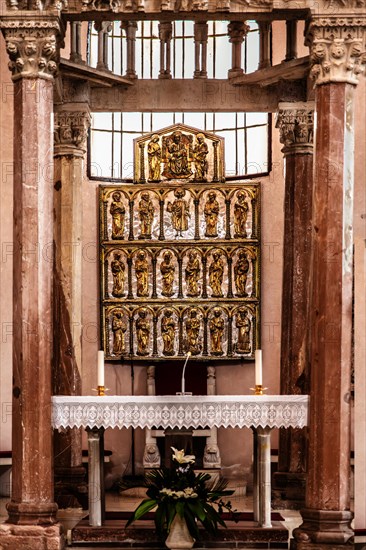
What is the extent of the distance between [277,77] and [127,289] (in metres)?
4.47

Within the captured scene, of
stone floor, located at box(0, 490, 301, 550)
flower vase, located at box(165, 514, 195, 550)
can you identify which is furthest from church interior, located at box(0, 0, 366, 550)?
flower vase, located at box(165, 514, 195, 550)

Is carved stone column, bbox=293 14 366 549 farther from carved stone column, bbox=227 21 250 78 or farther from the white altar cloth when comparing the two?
carved stone column, bbox=227 21 250 78

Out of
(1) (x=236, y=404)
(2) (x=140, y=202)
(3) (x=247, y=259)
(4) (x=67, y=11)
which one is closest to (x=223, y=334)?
(3) (x=247, y=259)

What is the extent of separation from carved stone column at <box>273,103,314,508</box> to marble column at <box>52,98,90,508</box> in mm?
2484

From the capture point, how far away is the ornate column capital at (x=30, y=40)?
1237 centimetres

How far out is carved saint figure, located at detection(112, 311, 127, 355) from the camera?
59.1 feet

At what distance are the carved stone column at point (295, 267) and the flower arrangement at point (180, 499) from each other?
11.3ft

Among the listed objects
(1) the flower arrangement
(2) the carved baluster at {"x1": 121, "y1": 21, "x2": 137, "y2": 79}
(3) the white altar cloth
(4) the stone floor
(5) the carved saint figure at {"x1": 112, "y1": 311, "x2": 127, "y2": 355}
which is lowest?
(4) the stone floor

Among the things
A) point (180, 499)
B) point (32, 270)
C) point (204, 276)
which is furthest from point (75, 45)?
point (180, 499)

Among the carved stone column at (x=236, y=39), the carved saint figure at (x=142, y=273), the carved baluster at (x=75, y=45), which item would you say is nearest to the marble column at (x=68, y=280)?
the carved baluster at (x=75, y=45)

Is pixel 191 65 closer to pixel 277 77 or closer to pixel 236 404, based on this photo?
pixel 277 77

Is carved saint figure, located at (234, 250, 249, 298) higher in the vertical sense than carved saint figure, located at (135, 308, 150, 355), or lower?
higher

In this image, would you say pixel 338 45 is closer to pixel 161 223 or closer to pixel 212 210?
pixel 212 210

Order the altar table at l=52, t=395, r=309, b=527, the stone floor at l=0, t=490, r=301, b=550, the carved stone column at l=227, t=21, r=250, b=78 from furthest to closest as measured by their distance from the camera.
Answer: the carved stone column at l=227, t=21, r=250, b=78
the stone floor at l=0, t=490, r=301, b=550
the altar table at l=52, t=395, r=309, b=527
